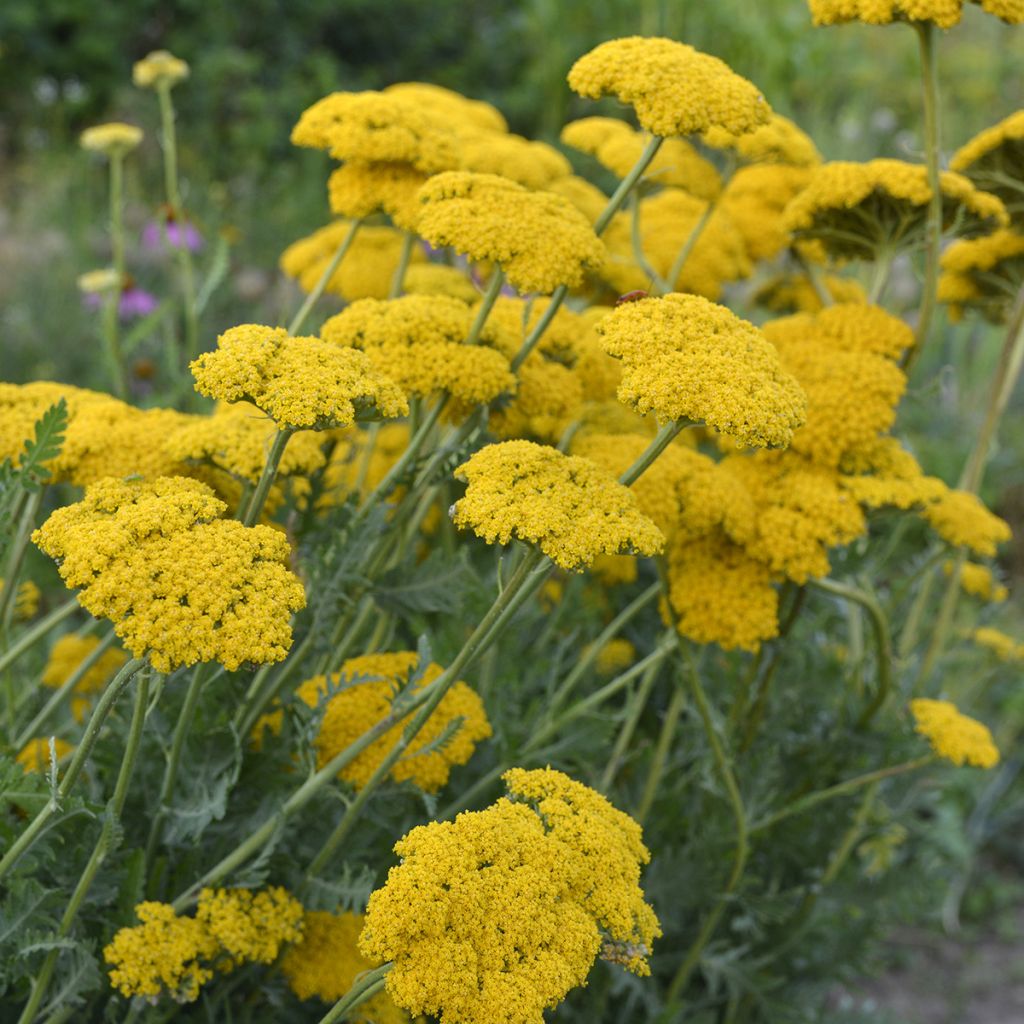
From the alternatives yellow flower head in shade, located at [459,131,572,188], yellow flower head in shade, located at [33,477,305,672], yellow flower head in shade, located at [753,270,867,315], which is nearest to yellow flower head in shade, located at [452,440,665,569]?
yellow flower head in shade, located at [33,477,305,672]

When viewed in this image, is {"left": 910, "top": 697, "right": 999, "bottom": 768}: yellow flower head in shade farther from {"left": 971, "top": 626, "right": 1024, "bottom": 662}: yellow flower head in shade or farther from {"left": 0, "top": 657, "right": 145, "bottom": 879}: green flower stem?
{"left": 0, "top": 657, "right": 145, "bottom": 879}: green flower stem

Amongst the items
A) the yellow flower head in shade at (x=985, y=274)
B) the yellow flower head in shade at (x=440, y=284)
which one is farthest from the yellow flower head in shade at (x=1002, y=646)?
the yellow flower head in shade at (x=440, y=284)

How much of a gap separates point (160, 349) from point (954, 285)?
3419mm

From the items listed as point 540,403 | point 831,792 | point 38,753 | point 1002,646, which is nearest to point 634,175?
point 540,403

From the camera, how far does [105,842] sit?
1723 millimetres

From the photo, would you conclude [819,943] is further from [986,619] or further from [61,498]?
[61,498]

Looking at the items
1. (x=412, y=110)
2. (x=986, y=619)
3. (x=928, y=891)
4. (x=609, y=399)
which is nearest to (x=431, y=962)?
(x=609, y=399)

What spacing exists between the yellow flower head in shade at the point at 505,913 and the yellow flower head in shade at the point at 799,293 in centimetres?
193

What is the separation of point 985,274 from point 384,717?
195 centimetres

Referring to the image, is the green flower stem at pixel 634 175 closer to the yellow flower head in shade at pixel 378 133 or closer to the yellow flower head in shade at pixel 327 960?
the yellow flower head in shade at pixel 378 133

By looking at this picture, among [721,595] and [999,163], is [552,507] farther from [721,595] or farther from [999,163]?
[999,163]

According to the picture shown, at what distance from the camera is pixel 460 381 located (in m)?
2.02

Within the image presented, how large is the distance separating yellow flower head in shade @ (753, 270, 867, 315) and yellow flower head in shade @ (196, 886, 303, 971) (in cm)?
201

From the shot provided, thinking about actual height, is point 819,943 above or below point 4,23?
below
